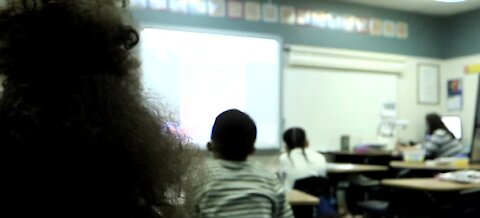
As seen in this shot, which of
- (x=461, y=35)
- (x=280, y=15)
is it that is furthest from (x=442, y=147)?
(x=280, y=15)

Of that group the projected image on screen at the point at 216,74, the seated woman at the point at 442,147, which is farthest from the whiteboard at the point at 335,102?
the seated woman at the point at 442,147

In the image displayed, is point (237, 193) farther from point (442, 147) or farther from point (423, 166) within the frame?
point (442, 147)

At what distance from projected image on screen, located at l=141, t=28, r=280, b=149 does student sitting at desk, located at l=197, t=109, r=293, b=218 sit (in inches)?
107

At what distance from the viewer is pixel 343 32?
6.58 metres

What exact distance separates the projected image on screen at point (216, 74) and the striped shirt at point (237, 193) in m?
2.76

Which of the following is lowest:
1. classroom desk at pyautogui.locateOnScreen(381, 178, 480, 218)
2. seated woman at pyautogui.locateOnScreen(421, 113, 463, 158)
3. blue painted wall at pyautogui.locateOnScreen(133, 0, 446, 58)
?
classroom desk at pyautogui.locateOnScreen(381, 178, 480, 218)

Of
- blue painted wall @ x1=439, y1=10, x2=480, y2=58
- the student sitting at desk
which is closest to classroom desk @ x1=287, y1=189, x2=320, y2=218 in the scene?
the student sitting at desk

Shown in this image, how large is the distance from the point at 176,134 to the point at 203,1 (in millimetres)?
5186

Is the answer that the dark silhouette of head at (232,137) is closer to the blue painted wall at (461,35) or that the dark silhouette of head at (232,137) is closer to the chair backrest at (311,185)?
the chair backrest at (311,185)

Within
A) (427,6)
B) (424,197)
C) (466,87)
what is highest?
(427,6)

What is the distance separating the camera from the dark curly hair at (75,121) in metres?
0.54

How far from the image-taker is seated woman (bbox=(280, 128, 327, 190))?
13.4 ft

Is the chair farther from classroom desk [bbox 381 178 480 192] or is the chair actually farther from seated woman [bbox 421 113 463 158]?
seated woman [bbox 421 113 463 158]

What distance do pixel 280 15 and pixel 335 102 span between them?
4.35 ft
